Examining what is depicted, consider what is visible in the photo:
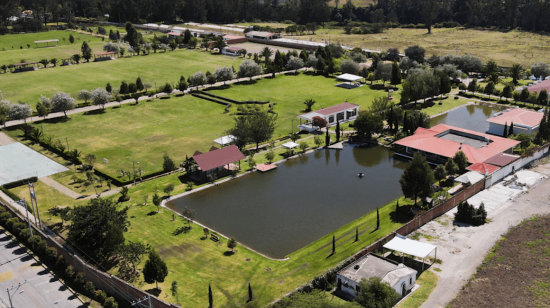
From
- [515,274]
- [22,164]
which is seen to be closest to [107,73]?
[22,164]

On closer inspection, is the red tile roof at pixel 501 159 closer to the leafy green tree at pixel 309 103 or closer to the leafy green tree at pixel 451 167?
the leafy green tree at pixel 451 167

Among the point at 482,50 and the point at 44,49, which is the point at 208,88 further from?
the point at 482,50

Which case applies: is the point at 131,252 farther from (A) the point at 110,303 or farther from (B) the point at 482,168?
(B) the point at 482,168

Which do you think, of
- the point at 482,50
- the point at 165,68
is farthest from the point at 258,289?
the point at 482,50

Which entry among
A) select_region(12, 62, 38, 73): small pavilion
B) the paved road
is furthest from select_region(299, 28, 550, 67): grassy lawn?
the paved road

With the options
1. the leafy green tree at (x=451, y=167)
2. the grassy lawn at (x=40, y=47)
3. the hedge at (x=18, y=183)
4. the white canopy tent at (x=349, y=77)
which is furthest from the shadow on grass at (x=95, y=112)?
the leafy green tree at (x=451, y=167)
